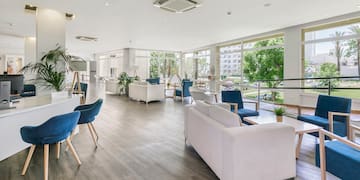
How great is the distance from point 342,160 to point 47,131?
3156mm

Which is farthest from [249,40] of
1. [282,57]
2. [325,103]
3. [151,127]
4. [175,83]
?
[151,127]

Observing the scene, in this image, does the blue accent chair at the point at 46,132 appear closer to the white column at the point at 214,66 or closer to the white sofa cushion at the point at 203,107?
the white sofa cushion at the point at 203,107

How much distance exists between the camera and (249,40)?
948 centimetres

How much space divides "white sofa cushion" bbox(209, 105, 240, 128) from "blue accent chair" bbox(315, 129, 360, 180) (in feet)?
3.22

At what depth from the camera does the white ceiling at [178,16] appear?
5000 millimetres

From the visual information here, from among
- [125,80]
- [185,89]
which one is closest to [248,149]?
[185,89]

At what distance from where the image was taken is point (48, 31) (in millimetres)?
4930

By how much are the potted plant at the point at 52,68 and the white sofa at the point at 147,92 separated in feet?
13.4

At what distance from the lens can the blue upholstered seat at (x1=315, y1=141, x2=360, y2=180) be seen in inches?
76.4

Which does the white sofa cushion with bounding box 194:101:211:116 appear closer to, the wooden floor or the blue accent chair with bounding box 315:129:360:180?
the wooden floor

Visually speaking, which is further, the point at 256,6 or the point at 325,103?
the point at 256,6

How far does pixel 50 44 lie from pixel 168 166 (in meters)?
4.14

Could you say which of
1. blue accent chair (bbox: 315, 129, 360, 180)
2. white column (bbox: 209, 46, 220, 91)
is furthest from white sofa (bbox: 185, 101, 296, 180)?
white column (bbox: 209, 46, 220, 91)

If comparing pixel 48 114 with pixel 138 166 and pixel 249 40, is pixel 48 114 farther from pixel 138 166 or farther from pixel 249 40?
pixel 249 40
